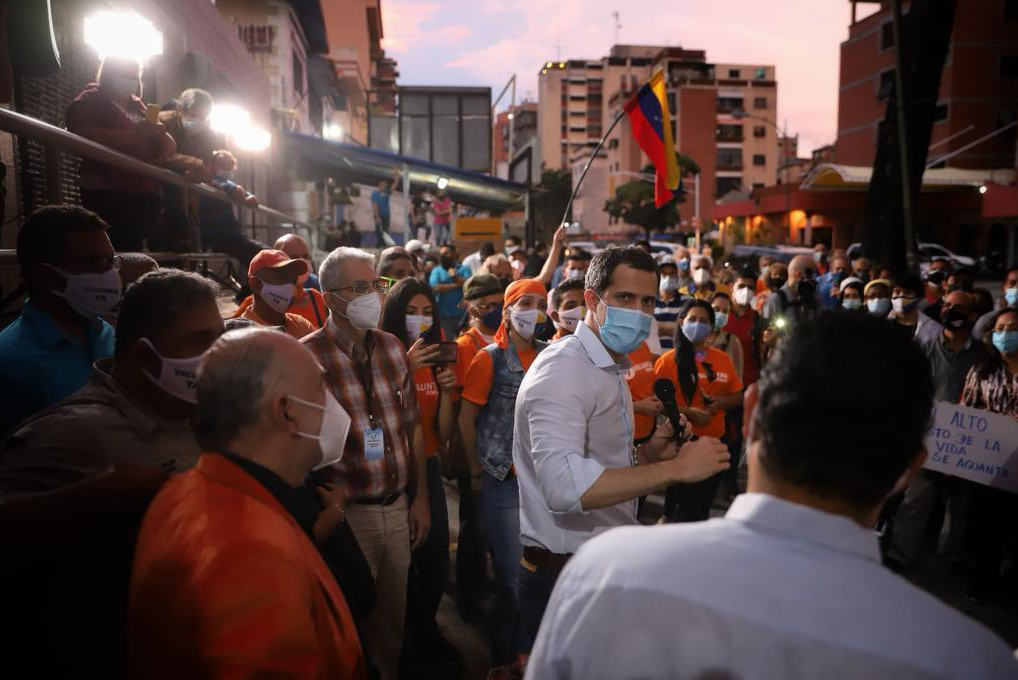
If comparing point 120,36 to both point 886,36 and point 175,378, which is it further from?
point 886,36

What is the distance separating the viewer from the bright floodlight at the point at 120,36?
5.40 metres

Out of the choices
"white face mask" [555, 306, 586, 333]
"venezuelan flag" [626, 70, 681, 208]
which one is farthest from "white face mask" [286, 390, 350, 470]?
"venezuelan flag" [626, 70, 681, 208]

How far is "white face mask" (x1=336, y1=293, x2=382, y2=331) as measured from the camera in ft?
12.0

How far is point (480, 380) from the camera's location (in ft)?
14.0

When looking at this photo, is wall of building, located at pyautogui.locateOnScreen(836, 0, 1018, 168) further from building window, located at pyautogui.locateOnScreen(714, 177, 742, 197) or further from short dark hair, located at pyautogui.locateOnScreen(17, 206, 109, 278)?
short dark hair, located at pyautogui.locateOnScreen(17, 206, 109, 278)

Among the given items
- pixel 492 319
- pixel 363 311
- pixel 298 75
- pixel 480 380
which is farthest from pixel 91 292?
pixel 298 75

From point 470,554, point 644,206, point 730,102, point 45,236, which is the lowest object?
point 470,554

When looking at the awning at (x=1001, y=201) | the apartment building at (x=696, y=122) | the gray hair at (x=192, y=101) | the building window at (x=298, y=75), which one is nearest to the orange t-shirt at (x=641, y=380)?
the gray hair at (x=192, y=101)

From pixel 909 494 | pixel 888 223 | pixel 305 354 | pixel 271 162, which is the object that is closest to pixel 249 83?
pixel 271 162

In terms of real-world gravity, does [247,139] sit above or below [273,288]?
above

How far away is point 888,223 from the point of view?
1514cm

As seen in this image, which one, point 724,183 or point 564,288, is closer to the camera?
point 564,288

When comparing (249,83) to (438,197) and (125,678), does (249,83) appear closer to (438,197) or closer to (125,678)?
(438,197)

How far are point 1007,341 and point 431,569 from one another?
4.07m
